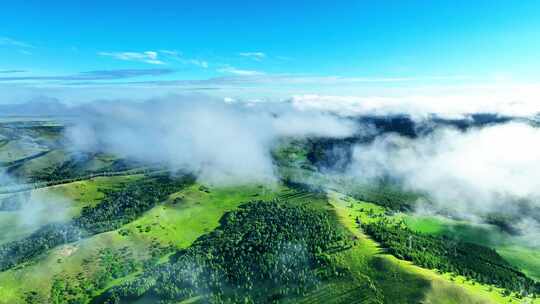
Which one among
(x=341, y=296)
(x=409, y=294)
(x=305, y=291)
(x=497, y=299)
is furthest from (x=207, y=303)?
(x=497, y=299)

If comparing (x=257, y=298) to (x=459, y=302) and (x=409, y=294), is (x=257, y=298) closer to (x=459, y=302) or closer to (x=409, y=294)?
→ (x=409, y=294)

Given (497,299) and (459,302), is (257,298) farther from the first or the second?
(497,299)

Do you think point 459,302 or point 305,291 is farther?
point 305,291

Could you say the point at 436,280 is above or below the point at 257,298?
above

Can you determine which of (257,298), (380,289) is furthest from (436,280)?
(257,298)

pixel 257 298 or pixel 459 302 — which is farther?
pixel 257 298

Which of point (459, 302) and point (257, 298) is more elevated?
point (459, 302)

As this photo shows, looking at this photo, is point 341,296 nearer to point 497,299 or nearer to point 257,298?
point 257,298

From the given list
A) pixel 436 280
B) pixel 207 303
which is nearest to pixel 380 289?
pixel 436 280
